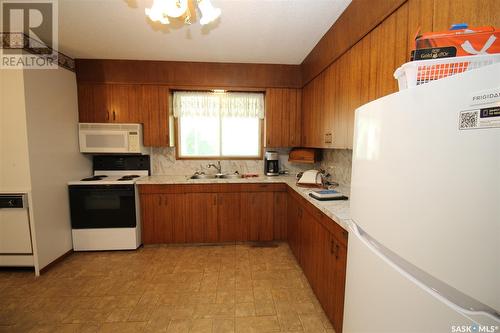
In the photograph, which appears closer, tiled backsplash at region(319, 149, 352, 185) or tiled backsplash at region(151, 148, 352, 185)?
tiled backsplash at region(319, 149, 352, 185)

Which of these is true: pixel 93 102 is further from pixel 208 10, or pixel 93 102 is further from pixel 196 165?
pixel 208 10

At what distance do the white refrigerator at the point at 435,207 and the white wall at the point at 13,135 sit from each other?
309cm

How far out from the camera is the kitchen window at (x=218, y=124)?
3.32 meters

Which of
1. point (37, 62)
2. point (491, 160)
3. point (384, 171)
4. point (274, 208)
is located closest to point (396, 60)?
point (384, 171)

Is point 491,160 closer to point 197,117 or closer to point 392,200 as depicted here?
point 392,200

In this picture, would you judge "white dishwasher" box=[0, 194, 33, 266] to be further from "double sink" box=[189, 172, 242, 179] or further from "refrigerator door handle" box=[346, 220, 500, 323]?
"refrigerator door handle" box=[346, 220, 500, 323]

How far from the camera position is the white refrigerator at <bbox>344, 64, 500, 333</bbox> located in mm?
449

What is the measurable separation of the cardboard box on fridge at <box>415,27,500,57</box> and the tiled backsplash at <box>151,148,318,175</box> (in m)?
2.65

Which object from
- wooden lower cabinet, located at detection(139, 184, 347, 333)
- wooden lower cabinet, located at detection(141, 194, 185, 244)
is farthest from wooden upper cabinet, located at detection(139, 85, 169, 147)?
wooden lower cabinet, located at detection(141, 194, 185, 244)

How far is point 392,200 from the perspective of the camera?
73 centimetres

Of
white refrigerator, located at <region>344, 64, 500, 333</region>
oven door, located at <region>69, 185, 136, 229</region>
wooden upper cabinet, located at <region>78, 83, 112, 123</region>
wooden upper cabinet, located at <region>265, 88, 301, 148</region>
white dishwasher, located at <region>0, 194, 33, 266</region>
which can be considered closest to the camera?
white refrigerator, located at <region>344, 64, 500, 333</region>

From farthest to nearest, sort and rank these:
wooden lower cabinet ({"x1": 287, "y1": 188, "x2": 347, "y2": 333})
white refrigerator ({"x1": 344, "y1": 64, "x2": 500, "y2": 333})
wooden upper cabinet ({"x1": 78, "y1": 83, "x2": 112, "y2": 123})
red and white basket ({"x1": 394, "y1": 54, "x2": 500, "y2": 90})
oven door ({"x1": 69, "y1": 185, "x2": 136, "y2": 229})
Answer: wooden upper cabinet ({"x1": 78, "y1": 83, "x2": 112, "y2": 123}) < oven door ({"x1": 69, "y1": 185, "x2": 136, "y2": 229}) < wooden lower cabinet ({"x1": 287, "y1": 188, "x2": 347, "y2": 333}) < red and white basket ({"x1": 394, "y1": 54, "x2": 500, "y2": 90}) < white refrigerator ({"x1": 344, "y1": 64, "x2": 500, "y2": 333})

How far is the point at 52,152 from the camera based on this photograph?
2.46 m

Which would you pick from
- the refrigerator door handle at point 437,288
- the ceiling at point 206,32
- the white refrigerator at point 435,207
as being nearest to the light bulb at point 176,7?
the ceiling at point 206,32
